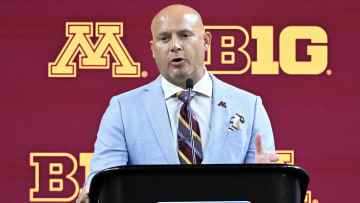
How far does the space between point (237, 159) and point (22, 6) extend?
70.4 inches

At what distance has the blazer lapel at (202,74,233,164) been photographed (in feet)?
7.45

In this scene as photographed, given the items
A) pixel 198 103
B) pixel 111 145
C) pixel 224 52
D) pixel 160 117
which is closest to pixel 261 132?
pixel 198 103

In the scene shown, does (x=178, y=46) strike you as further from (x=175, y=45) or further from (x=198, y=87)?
(x=198, y=87)

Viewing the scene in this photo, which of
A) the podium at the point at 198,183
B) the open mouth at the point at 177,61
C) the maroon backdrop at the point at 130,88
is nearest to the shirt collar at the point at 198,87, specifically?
the open mouth at the point at 177,61

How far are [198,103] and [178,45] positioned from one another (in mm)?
260

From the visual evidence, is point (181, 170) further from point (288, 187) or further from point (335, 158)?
point (335, 158)

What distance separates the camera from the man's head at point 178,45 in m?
2.40

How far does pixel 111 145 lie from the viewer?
2309 mm

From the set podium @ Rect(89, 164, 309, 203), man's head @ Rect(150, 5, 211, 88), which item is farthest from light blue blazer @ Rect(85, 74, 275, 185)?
podium @ Rect(89, 164, 309, 203)

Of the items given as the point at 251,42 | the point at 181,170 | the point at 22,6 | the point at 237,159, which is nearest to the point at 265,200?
the point at 181,170

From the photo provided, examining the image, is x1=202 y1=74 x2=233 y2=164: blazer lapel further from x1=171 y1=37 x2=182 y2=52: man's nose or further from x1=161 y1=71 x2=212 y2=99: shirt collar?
x1=171 y1=37 x2=182 y2=52: man's nose

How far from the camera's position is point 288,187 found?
145 cm

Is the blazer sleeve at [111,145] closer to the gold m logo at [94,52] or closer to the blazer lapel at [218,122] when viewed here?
the blazer lapel at [218,122]

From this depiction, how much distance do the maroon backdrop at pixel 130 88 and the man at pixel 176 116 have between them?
3.04 ft
